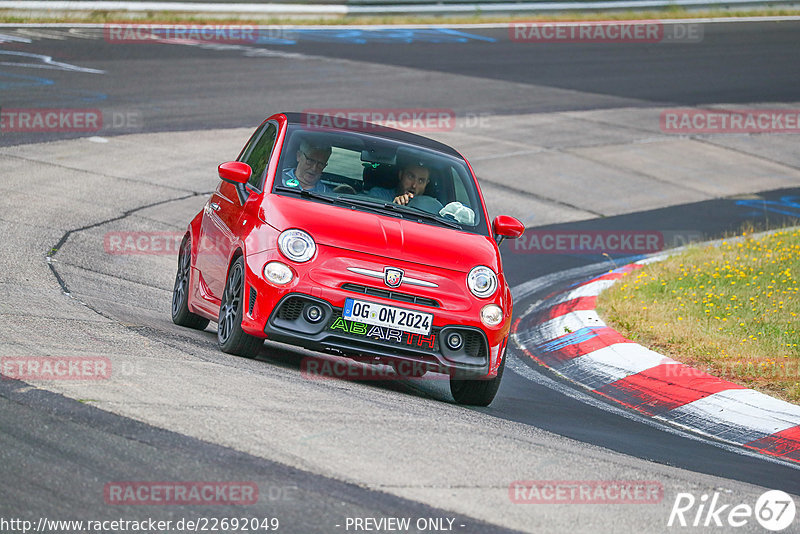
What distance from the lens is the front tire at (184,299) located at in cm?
865

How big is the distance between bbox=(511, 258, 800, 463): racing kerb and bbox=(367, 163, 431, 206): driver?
2.07m

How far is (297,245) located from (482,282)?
1201 mm

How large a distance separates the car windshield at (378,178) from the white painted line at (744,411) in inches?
77.3

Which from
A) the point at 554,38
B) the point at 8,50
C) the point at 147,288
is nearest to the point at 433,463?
the point at 147,288

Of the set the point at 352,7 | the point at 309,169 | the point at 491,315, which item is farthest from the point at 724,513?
the point at 352,7

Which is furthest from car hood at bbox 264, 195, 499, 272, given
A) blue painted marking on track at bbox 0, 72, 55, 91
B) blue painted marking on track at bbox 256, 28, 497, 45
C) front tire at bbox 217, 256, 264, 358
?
blue painted marking on track at bbox 256, 28, 497, 45

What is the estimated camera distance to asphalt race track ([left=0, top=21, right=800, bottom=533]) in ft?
15.8

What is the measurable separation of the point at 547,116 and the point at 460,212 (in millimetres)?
13266

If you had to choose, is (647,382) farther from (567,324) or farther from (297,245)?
(297,245)

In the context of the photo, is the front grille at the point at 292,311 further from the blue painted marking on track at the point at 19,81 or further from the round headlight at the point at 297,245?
the blue painted marking on track at the point at 19,81

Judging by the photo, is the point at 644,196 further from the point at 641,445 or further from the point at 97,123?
the point at 641,445

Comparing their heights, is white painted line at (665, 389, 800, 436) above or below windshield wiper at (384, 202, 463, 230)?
below

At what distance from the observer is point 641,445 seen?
683 centimetres

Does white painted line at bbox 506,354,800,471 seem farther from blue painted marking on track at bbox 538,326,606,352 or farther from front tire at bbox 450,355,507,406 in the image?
front tire at bbox 450,355,507,406
